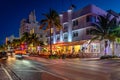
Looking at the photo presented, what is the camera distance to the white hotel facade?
43.6 metres

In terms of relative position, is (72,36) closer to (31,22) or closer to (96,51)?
(96,51)

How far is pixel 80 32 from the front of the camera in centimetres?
4709

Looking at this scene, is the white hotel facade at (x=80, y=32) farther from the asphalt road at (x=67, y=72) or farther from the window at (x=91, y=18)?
the asphalt road at (x=67, y=72)

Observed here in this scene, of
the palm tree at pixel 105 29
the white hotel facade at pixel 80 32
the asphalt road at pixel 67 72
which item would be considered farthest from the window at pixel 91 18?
the asphalt road at pixel 67 72

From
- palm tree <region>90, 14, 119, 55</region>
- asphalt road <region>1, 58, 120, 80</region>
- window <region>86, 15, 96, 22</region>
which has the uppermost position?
window <region>86, 15, 96, 22</region>

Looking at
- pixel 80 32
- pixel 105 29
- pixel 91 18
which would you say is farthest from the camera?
pixel 80 32

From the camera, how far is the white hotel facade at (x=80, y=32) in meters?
43.6

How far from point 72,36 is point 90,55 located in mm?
9320

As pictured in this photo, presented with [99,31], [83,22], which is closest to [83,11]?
[83,22]

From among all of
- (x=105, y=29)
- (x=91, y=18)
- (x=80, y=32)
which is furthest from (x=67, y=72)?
(x=80, y=32)

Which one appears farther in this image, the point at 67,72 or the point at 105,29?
the point at 105,29

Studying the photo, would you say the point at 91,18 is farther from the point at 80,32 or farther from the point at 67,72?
the point at 67,72

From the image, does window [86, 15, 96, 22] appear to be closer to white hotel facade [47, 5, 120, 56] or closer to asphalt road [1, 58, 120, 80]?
white hotel facade [47, 5, 120, 56]

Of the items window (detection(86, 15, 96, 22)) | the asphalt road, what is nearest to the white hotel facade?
window (detection(86, 15, 96, 22))
